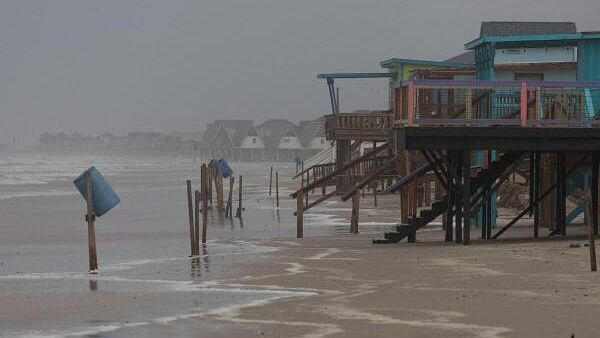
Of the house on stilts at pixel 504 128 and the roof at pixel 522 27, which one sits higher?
the roof at pixel 522 27

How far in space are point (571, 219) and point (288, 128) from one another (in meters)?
165

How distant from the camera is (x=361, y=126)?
4312cm

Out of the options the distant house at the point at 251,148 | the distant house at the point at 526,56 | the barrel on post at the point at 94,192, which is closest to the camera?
the barrel on post at the point at 94,192

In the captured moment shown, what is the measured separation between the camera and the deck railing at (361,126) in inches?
1665

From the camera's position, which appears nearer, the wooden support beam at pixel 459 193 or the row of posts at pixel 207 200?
the wooden support beam at pixel 459 193

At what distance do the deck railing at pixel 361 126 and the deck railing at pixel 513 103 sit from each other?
19.1 m

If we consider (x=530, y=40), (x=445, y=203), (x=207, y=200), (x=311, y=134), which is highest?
(x=530, y=40)

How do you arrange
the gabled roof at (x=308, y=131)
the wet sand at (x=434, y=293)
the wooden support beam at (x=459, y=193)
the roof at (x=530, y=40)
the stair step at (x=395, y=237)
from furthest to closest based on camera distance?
the gabled roof at (x=308, y=131) < the roof at (x=530, y=40) < the stair step at (x=395, y=237) < the wooden support beam at (x=459, y=193) < the wet sand at (x=434, y=293)

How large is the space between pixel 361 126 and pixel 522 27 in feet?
30.5

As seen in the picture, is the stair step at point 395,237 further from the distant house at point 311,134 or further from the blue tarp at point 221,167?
the distant house at point 311,134

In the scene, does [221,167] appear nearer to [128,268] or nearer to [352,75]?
[352,75]

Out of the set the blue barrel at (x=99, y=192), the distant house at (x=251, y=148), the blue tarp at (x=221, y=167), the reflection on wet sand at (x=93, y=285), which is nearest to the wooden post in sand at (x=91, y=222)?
the blue barrel at (x=99, y=192)

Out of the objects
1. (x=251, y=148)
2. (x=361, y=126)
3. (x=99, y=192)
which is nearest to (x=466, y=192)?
(x=99, y=192)

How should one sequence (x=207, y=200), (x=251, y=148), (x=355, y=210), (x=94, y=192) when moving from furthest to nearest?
(x=251, y=148) < (x=207, y=200) < (x=355, y=210) < (x=94, y=192)
